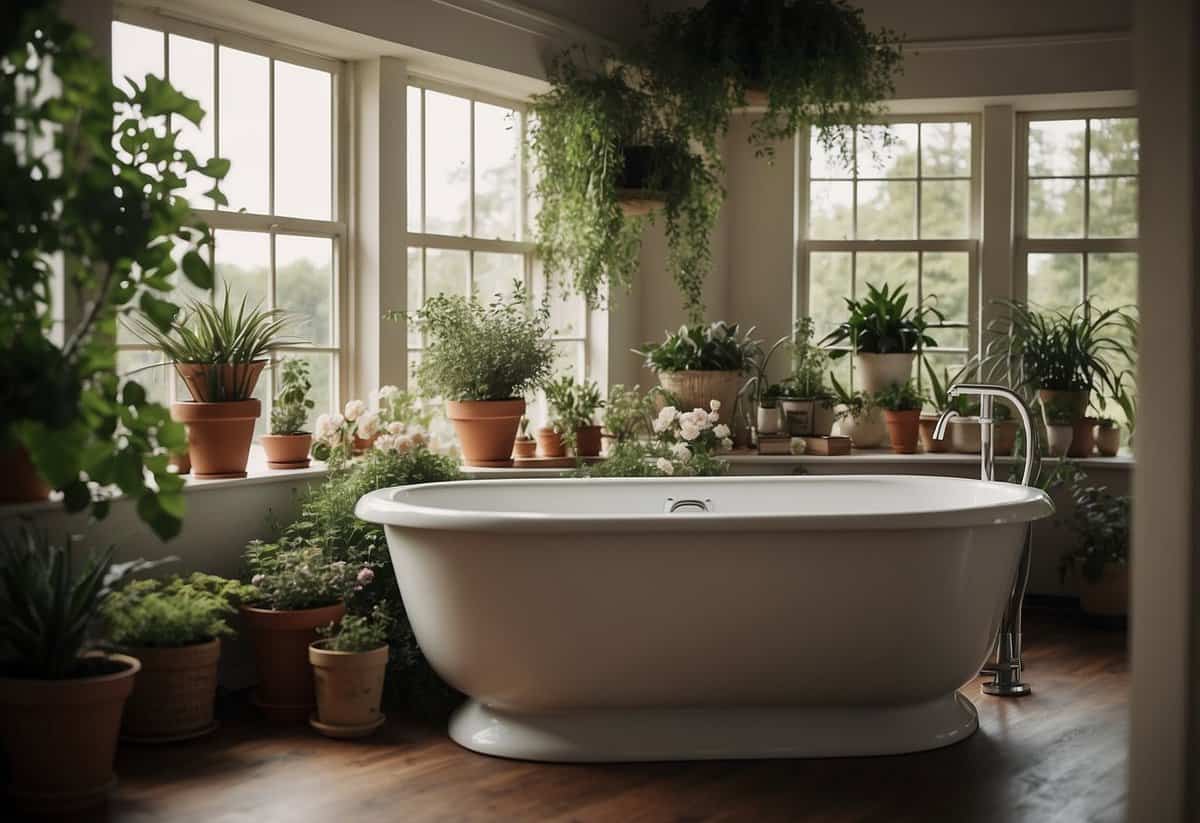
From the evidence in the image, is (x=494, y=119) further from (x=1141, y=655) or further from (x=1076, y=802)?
(x=1141, y=655)

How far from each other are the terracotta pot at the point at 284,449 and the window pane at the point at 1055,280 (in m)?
3.28

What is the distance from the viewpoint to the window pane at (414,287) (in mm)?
4966

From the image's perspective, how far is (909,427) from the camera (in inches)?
220

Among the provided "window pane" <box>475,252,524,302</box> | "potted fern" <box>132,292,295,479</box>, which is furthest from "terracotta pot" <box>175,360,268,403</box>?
"window pane" <box>475,252,524,302</box>

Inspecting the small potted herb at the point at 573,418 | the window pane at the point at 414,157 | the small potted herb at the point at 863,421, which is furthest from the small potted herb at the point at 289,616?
the small potted herb at the point at 863,421

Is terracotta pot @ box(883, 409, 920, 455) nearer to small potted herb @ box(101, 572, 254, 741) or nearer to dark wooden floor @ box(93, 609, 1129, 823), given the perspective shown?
dark wooden floor @ box(93, 609, 1129, 823)

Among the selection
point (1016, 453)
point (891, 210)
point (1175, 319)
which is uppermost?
point (891, 210)

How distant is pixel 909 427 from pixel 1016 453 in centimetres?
63

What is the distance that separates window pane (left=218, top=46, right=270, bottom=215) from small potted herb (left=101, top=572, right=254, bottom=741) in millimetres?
1385

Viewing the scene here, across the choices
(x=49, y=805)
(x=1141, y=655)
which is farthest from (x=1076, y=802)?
(x=49, y=805)

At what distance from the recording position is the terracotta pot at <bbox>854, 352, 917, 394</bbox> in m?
5.71

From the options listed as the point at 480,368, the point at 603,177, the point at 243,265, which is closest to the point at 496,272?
the point at 603,177

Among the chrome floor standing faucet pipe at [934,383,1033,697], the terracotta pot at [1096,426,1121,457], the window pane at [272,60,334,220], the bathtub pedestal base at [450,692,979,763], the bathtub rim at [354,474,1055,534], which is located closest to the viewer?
the bathtub rim at [354,474,1055,534]

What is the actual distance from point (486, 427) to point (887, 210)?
2.22 meters
